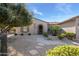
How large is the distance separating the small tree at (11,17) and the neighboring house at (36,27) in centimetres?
7

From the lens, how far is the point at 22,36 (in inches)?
140

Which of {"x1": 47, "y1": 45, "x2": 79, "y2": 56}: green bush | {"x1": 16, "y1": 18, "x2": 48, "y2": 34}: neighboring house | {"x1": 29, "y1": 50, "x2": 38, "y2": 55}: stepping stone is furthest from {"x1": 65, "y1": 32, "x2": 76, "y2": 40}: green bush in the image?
{"x1": 29, "y1": 50, "x2": 38, "y2": 55}: stepping stone

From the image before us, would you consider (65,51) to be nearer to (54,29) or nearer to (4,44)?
(54,29)

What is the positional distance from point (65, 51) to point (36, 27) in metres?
0.62

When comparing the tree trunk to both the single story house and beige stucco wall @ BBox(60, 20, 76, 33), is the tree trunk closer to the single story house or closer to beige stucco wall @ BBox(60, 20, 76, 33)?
the single story house

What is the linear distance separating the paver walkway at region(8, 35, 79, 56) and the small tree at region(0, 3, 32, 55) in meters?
0.19

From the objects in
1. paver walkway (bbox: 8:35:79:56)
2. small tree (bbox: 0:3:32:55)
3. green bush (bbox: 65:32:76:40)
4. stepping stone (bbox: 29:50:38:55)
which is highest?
small tree (bbox: 0:3:32:55)

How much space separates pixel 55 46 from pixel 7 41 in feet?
2.59

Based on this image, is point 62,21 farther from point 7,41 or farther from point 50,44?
point 7,41

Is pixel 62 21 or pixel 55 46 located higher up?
pixel 62 21

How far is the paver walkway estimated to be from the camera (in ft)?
11.6

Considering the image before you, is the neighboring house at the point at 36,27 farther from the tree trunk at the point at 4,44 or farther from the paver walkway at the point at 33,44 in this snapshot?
the tree trunk at the point at 4,44

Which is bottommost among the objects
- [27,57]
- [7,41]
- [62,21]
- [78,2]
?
[27,57]

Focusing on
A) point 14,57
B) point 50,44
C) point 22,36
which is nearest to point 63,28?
point 50,44
